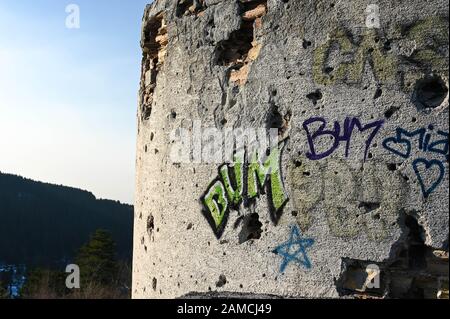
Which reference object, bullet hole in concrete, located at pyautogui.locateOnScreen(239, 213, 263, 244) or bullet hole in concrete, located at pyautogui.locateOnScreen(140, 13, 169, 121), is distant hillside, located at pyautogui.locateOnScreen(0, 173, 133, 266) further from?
bullet hole in concrete, located at pyautogui.locateOnScreen(239, 213, 263, 244)

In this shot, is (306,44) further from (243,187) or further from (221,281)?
(221,281)

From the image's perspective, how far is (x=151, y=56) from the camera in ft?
18.2

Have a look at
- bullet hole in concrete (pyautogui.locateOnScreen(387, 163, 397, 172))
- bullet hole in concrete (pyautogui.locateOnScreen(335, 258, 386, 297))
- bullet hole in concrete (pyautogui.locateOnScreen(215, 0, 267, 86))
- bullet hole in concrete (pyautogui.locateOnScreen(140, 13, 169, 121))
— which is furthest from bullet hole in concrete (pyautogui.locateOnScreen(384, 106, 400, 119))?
bullet hole in concrete (pyautogui.locateOnScreen(140, 13, 169, 121))

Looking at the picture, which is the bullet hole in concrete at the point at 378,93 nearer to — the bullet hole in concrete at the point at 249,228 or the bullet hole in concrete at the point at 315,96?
the bullet hole in concrete at the point at 315,96

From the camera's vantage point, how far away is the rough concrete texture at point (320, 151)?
360 cm

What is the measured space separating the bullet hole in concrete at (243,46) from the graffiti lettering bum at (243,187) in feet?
2.08

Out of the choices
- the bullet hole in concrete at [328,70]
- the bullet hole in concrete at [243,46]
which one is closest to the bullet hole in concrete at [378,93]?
the bullet hole in concrete at [328,70]

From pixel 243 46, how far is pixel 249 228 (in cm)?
142

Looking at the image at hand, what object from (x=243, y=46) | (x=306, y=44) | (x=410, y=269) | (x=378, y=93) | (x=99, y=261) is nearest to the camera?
(x=410, y=269)

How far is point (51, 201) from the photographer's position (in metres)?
39.1

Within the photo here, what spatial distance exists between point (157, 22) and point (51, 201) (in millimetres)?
35778

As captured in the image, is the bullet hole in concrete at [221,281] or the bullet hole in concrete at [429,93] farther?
the bullet hole in concrete at [221,281]

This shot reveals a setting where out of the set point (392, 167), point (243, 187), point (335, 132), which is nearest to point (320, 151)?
point (335, 132)
